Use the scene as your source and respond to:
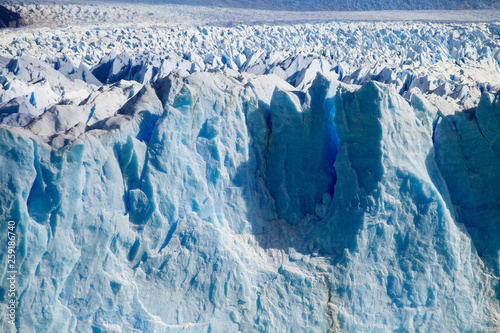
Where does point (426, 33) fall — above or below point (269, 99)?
above

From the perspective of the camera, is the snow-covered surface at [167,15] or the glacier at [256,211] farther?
the snow-covered surface at [167,15]

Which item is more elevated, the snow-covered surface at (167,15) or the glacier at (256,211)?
the snow-covered surface at (167,15)

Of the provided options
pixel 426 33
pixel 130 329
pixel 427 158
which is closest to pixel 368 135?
pixel 427 158

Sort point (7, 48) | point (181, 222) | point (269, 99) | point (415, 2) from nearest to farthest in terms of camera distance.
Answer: point (181, 222)
point (269, 99)
point (7, 48)
point (415, 2)

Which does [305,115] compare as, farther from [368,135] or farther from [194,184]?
[194,184]

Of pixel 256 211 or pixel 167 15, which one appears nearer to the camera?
pixel 256 211

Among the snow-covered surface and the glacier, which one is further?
the snow-covered surface

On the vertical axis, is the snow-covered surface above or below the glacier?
above

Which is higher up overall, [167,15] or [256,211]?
[167,15]
